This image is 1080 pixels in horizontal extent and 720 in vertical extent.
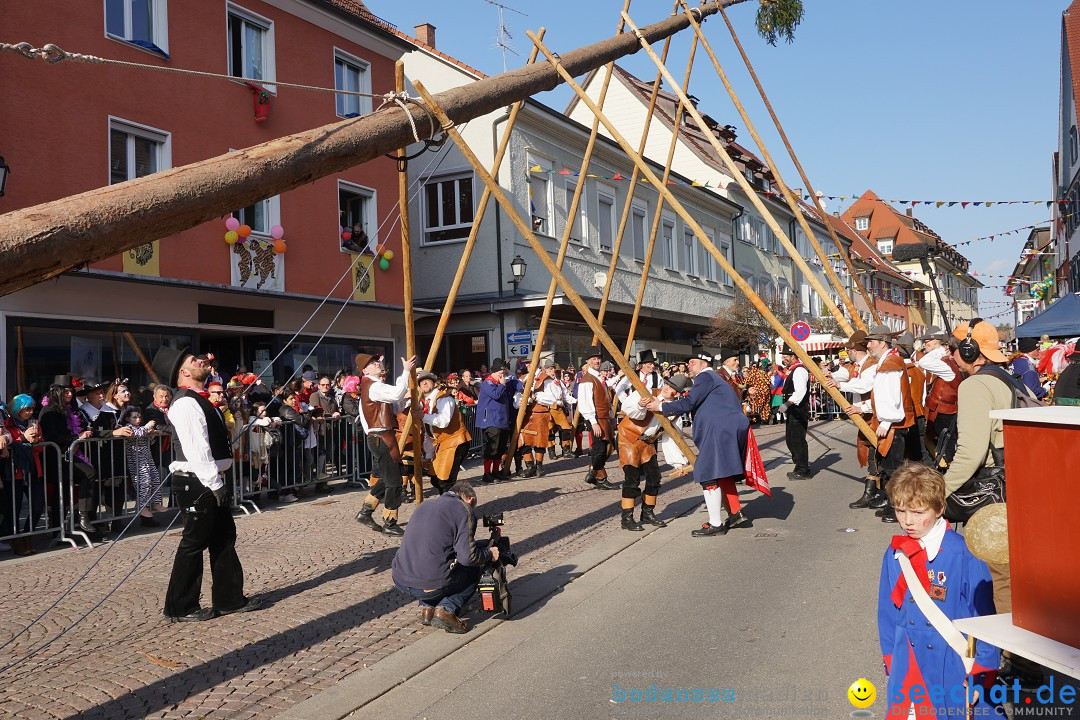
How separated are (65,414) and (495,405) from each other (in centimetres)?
641

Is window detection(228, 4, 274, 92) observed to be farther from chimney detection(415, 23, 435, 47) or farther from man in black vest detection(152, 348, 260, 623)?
man in black vest detection(152, 348, 260, 623)

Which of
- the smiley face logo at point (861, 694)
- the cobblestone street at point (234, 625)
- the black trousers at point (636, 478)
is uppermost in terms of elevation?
the black trousers at point (636, 478)

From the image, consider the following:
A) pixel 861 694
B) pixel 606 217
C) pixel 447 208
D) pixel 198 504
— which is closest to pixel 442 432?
pixel 198 504

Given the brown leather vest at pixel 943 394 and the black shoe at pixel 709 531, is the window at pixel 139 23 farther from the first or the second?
the brown leather vest at pixel 943 394

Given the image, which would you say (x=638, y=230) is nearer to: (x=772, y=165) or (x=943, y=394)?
(x=772, y=165)

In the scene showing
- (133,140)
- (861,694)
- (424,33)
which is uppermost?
(424,33)

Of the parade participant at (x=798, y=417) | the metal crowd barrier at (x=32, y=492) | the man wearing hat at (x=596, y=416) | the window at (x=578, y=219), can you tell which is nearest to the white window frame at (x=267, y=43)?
the man wearing hat at (x=596, y=416)

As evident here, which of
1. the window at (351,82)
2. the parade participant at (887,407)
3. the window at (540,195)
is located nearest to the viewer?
the parade participant at (887,407)

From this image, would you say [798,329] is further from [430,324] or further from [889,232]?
[889,232]

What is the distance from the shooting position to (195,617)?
626cm

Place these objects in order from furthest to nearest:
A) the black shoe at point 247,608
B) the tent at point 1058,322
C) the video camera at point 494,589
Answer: the tent at point 1058,322 → the black shoe at point 247,608 → the video camera at point 494,589

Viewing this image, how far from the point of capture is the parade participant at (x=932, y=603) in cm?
307

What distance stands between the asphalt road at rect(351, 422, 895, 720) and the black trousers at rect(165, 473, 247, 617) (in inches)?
78.4

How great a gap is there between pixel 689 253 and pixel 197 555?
29.5 metres
